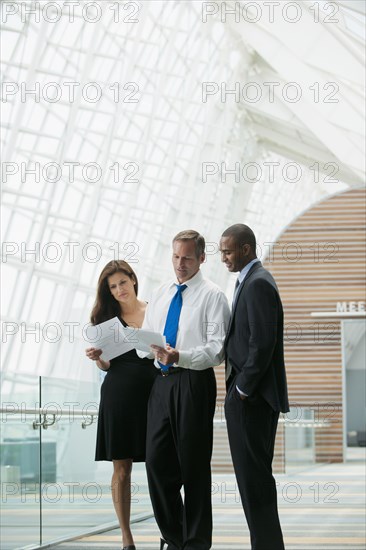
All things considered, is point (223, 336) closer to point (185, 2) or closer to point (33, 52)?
point (33, 52)

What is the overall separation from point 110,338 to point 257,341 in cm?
90

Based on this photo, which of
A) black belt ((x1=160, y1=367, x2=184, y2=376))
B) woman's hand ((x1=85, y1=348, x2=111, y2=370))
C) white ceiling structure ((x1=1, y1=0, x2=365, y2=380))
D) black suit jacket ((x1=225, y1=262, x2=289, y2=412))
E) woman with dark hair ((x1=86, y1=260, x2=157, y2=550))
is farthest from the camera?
white ceiling structure ((x1=1, y1=0, x2=365, y2=380))

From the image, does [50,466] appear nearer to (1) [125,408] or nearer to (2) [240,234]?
(1) [125,408]

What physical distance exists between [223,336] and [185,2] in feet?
47.2

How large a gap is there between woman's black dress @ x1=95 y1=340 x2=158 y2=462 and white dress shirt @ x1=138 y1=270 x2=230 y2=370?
0.26 m

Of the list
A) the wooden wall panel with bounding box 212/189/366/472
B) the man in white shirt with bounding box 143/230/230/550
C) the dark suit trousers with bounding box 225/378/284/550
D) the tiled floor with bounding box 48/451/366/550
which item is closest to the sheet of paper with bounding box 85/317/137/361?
the man in white shirt with bounding box 143/230/230/550

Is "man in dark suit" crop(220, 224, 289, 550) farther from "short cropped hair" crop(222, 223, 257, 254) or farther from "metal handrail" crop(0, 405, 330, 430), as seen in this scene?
"metal handrail" crop(0, 405, 330, 430)

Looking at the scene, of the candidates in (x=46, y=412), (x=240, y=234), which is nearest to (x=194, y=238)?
(x=240, y=234)

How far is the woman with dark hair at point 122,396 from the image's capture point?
4945 mm

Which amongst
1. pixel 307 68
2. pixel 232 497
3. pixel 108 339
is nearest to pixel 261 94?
pixel 307 68

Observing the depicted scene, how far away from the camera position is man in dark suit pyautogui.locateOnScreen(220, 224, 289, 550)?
425 centimetres

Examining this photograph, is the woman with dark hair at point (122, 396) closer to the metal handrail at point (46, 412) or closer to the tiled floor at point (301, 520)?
the metal handrail at point (46, 412)

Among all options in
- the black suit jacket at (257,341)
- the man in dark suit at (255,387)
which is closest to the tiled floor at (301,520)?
the man in dark suit at (255,387)

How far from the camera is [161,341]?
4.39m
